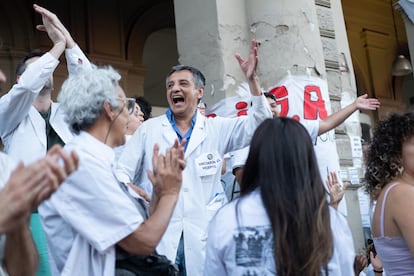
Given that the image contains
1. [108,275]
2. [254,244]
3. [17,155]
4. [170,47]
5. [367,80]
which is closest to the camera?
[254,244]

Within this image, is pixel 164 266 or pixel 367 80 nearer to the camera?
pixel 164 266

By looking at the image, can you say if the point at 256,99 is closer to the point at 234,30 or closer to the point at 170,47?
the point at 234,30

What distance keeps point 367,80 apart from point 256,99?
8.86 meters

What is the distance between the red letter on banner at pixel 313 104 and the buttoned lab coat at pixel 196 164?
1.71 metres

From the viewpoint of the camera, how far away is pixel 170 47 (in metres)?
10.3

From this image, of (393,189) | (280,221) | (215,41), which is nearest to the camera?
(280,221)

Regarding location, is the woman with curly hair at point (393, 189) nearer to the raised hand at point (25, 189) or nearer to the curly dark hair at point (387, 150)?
the curly dark hair at point (387, 150)

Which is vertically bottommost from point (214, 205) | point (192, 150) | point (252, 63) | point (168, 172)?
point (214, 205)

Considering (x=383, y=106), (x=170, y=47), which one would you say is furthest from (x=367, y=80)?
(x=170, y=47)

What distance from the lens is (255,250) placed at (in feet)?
5.46

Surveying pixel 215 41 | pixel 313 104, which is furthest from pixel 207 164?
pixel 313 104

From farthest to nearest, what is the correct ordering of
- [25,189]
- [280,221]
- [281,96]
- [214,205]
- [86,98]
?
[281,96]
[214,205]
[86,98]
[280,221]
[25,189]

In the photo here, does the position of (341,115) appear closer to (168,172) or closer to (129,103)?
(129,103)

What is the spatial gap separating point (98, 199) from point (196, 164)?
45.2 inches
